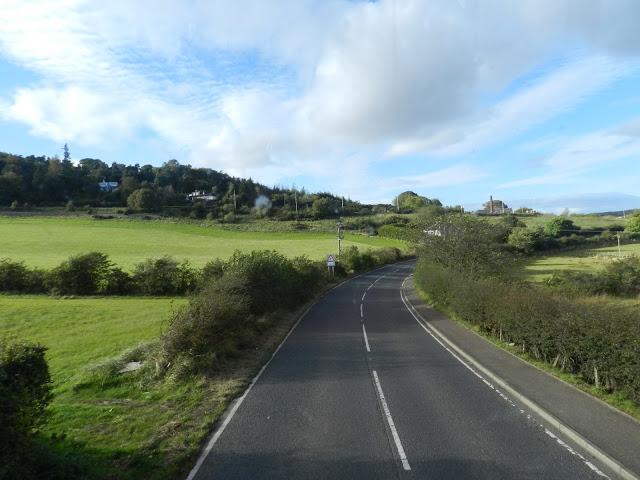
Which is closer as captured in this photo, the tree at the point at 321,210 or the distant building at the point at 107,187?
the tree at the point at 321,210

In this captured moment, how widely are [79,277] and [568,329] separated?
34.1m

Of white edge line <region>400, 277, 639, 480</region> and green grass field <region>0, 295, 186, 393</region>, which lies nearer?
white edge line <region>400, 277, 639, 480</region>

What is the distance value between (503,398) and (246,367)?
610 centimetres

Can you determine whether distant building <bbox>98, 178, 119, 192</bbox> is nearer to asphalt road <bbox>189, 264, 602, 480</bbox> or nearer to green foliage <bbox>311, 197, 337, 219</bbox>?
green foliage <bbox>311, 197, 337, 219</bbox>

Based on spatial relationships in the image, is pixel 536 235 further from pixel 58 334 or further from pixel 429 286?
pixel 58 334

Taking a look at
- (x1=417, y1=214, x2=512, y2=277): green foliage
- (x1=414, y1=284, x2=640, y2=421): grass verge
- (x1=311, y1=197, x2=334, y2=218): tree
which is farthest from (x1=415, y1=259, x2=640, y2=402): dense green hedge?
(x1=311, y1=197, x2=334, y2=218): tree

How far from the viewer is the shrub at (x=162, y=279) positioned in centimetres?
3419

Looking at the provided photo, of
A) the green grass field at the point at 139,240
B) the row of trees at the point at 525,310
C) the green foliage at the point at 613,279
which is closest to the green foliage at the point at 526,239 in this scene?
the green grass field at the point at 139,240

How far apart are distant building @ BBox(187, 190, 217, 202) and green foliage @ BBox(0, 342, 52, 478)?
117828 mm

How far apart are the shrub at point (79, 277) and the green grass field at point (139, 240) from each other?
28.8ft

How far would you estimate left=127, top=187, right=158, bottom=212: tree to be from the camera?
97250 mm

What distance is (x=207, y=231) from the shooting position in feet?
255

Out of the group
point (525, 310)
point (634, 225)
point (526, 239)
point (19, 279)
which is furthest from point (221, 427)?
point (634, 225)

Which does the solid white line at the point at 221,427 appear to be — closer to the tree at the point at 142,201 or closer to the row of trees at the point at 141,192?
the row of trees at the point at 141,192
